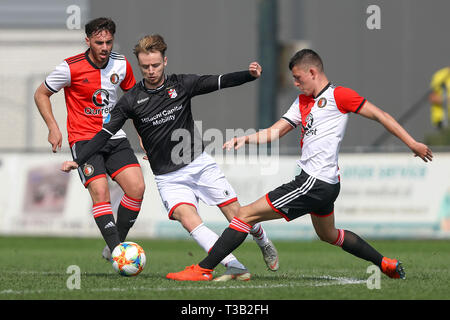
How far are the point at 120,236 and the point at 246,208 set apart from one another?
Answer: 1.88m

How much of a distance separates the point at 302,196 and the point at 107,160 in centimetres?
223

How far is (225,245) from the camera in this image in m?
6.86

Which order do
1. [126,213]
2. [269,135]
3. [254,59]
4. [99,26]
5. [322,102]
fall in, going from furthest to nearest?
[254,59] → [126,213] → [99,26] → [269,135] → [322,102]

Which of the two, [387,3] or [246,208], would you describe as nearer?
[246,208]

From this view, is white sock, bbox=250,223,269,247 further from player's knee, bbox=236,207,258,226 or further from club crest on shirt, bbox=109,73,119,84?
club crest on shirt, bbox=109,73,119,84

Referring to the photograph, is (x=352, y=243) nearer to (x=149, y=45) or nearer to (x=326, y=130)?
(x=326, y=130)

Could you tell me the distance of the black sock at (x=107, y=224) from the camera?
7.55m

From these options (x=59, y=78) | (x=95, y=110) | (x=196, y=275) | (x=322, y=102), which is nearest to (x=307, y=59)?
(x=322, y=102)

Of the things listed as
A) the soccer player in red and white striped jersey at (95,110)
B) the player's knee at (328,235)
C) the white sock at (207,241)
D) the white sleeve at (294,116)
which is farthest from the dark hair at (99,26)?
the player's knee at (328,235)

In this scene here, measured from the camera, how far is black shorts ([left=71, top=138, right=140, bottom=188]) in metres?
7.84
